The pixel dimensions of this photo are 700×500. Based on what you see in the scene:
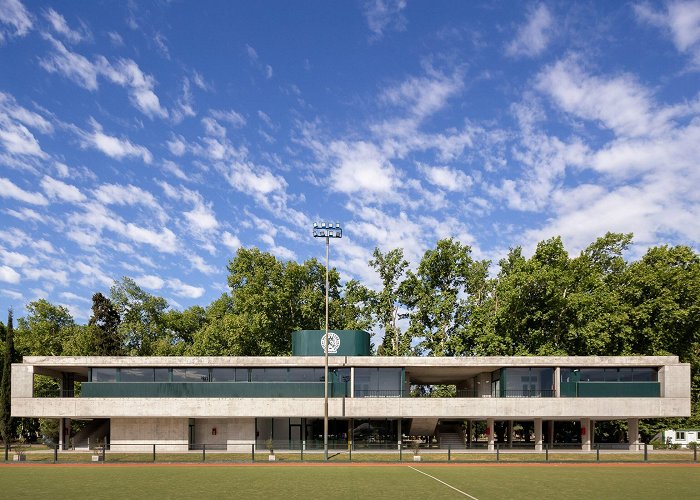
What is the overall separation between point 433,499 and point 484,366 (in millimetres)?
Answer: 29129

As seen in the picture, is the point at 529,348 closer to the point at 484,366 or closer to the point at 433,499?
the point at 484,366

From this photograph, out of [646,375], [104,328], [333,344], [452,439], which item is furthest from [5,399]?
[646,375]

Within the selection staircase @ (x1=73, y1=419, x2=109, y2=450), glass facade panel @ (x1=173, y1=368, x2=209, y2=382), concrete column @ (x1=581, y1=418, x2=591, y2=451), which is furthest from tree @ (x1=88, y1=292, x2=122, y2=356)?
concrete column @ (x1=581, y1=418, x2=591, y2=451)

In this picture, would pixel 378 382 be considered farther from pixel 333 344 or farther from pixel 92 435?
pixel 92 435

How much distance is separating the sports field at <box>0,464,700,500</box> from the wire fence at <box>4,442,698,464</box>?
2.48 metres

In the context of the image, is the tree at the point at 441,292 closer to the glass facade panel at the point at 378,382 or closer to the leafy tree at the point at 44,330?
the glass facade panel at the point at 378,382

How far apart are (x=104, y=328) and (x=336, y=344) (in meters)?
38.8

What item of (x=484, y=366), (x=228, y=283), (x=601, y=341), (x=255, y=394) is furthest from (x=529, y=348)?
(x=228, y=283)

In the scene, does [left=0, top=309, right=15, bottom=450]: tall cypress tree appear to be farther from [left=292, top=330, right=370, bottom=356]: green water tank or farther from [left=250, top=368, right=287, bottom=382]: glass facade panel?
[left=292, top=330, right=370, bottom=356]: green water tank

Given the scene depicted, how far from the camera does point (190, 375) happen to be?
4972cm

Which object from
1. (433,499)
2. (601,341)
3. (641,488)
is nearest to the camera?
(433,499)

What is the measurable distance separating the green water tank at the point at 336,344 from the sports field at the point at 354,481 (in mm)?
13462

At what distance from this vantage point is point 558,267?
66.6 m

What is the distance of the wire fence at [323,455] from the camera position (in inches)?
1626
